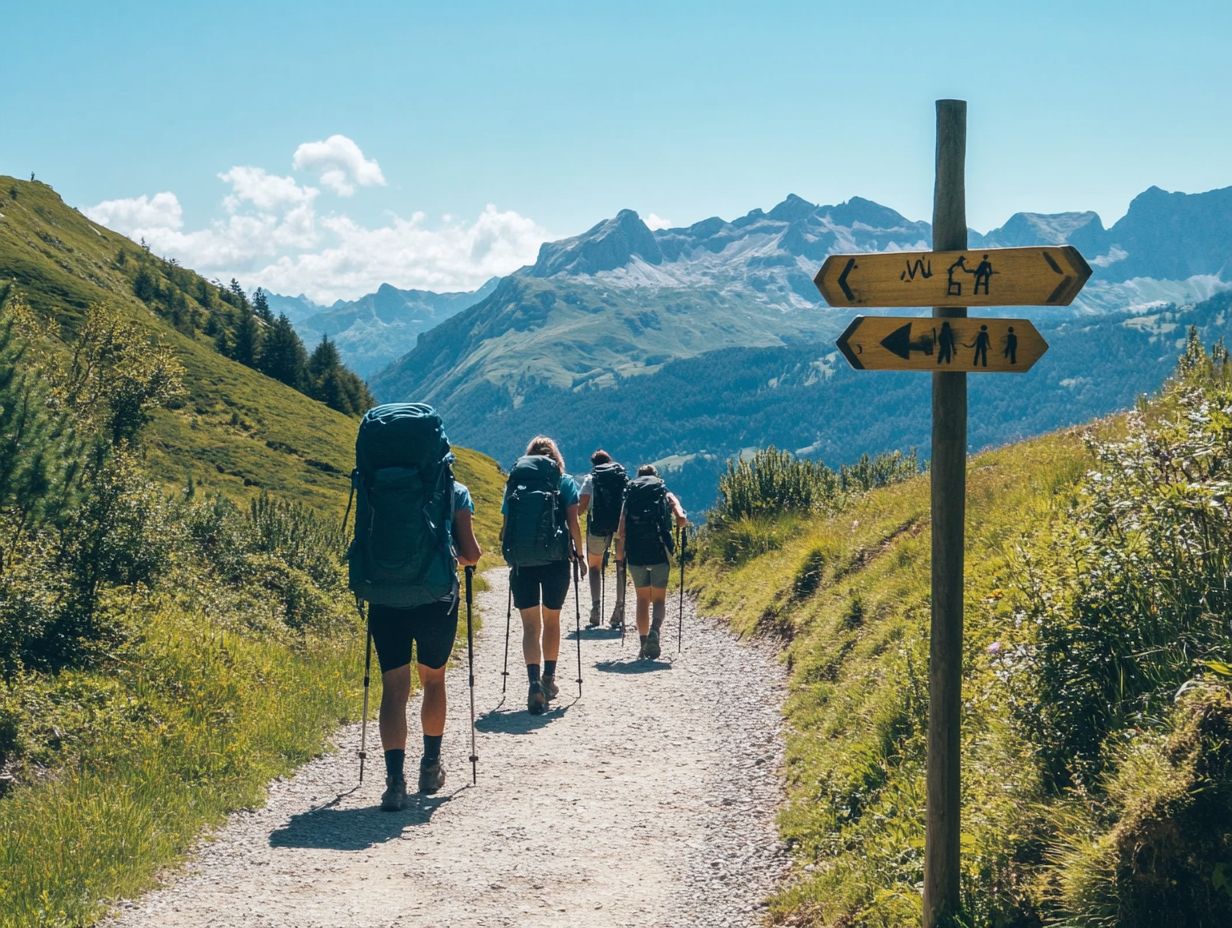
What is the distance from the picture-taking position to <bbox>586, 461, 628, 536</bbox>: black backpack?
639 inches

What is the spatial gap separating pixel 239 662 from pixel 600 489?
23.2ft

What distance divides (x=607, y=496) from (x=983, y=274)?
38.9 feet

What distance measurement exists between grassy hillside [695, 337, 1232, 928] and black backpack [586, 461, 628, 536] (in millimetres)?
7175

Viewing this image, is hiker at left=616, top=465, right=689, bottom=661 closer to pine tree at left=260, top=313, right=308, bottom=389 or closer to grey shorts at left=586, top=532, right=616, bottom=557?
grey shorts at left=586, top=532, right=616, bottom=557

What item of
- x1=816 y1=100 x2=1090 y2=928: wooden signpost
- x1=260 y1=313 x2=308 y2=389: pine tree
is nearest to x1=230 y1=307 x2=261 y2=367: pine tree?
x1=260 y1=313 x2=308 y2=389: pine tree

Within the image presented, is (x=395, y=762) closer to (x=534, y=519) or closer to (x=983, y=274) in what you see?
(x=534, y=519)

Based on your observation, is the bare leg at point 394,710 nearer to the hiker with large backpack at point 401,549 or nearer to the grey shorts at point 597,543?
the hiker with large backpack at point 401,549

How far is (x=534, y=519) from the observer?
35.3 ft

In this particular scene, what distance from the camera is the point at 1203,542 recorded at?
18.1ft

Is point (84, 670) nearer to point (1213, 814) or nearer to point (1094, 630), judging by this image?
point (1094, 630)

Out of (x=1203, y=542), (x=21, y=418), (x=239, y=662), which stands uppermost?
(x=21, y=418)

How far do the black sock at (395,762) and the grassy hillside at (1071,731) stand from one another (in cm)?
284

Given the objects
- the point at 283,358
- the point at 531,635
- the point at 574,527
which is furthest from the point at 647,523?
the point at 283,358

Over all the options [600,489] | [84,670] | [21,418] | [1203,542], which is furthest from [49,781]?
[600,489]
